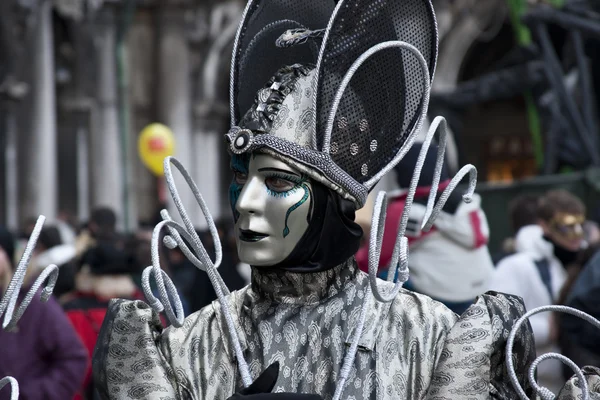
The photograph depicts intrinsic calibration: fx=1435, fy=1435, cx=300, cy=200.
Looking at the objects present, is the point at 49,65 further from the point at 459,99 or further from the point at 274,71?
the point at 274,71

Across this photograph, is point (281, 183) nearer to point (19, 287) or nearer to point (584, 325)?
point (19, 287)

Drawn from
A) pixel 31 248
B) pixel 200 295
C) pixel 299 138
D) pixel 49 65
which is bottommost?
pixel 200 295

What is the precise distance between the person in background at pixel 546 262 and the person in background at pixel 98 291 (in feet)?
5.30

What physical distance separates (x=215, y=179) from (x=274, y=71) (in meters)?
22.6

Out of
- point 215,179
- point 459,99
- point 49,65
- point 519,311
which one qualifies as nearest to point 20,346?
point 519,311

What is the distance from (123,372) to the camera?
299 cm

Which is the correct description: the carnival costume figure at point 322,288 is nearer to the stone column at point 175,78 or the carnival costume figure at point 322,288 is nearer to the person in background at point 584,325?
the person in background at point 584,325

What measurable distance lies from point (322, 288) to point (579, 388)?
58cm

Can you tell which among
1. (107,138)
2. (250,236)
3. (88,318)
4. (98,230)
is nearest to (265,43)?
(250,236)

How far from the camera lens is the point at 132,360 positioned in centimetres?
298

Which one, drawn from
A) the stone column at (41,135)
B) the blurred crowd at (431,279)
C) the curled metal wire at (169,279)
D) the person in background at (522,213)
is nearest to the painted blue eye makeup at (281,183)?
the curled metal wire at (169,279)

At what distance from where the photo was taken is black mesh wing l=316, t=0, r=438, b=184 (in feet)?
10.1

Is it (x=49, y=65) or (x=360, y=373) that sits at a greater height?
(x=49, y=65)

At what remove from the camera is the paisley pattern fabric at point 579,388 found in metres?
2.96
